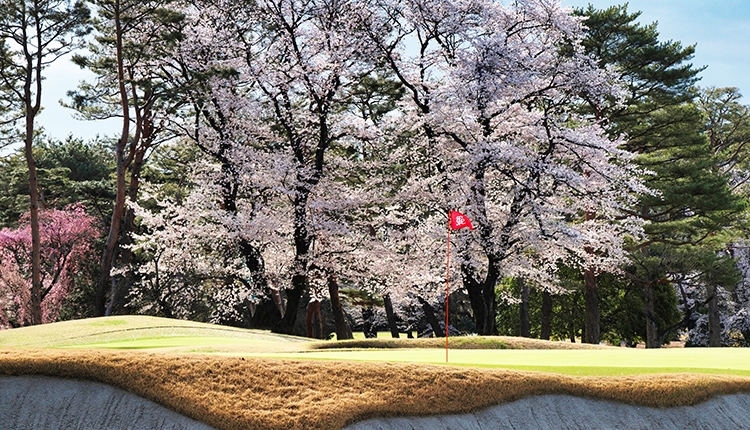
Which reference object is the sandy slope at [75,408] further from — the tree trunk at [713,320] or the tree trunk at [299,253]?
the tree trunk at [713,320]

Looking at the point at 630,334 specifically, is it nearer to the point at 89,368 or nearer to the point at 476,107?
the point at 476,107

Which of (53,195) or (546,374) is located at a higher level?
(53,195)

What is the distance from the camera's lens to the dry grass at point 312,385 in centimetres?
580

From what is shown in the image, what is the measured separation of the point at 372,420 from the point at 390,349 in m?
7.10

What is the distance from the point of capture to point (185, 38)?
2272 centimetres

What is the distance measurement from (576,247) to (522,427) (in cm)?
1344

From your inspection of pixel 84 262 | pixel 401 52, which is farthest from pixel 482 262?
pixel 84 262

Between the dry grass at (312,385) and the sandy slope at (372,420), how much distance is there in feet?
0.30

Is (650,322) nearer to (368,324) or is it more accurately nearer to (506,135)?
(506,135)

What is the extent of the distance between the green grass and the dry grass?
0.69m

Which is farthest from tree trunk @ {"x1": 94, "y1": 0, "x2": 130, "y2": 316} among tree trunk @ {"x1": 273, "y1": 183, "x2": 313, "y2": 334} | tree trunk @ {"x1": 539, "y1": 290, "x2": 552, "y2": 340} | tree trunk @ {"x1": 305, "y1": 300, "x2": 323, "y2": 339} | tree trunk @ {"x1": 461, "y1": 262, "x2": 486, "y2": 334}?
tree trunk @ {"x1": 539, "y1": 290, "x2": 552, "y2": 340}

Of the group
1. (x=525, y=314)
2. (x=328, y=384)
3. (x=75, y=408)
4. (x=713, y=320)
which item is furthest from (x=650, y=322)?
(x=75, y=408)

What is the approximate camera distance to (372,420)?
19.4ft

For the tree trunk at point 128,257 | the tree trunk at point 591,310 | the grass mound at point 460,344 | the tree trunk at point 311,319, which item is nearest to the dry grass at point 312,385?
the grass mound at point 460,344
